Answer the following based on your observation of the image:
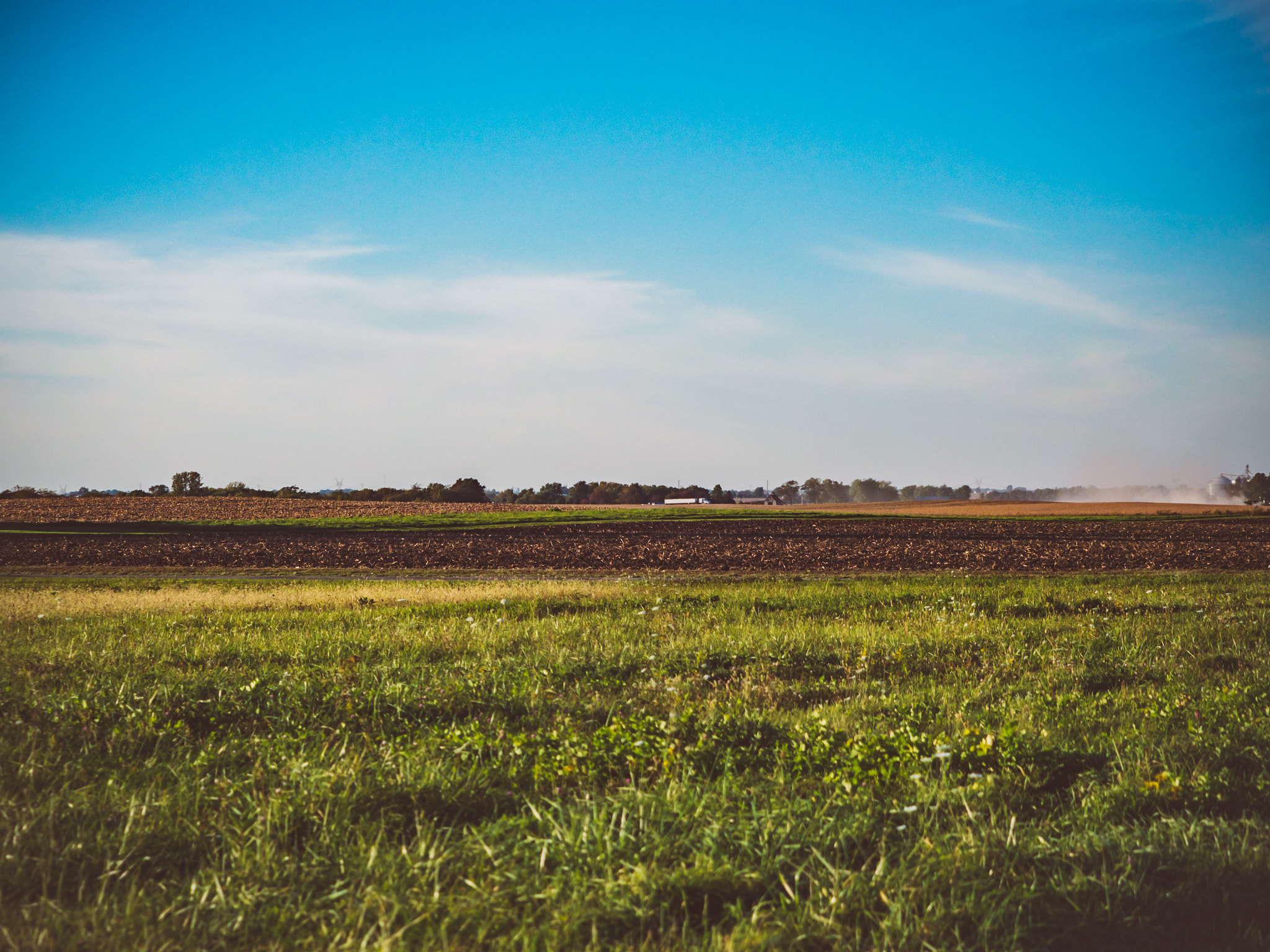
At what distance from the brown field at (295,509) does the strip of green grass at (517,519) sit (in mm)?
2294

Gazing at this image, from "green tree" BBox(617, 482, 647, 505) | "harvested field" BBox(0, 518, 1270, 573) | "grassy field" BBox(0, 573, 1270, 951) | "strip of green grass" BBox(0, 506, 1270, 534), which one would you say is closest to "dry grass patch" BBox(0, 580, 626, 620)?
"grassy field" BBox(0, 573, 1270, 951)

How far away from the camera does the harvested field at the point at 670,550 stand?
Answer: 27.2 m

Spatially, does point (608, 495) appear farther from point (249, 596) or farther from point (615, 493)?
point (249, 596)

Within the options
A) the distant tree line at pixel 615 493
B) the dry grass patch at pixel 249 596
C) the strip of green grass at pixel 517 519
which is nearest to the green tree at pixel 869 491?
the distant tree line at pixel 615 493

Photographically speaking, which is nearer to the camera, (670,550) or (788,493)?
(670,550)

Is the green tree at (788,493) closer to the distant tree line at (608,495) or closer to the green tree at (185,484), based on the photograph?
the distant tree line at (608,495)

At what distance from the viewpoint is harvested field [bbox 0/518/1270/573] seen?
27.2 metres

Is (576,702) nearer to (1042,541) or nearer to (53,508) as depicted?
(1042,541)

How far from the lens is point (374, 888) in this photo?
3814 mm

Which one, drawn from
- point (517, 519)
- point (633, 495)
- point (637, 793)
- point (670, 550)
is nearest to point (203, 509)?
point (517, 519)

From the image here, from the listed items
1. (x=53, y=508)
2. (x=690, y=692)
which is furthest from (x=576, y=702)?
(x=53, y=508)

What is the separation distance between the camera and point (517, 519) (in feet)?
180

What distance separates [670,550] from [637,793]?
2742 cm

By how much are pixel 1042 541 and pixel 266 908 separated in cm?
4114
